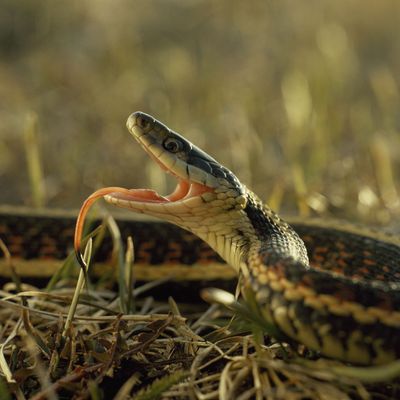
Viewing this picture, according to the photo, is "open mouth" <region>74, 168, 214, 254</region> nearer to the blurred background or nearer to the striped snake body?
the striped snake body

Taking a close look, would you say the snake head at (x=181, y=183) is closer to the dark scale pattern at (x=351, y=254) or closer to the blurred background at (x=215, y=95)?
the dark scale pattern at (x=351, y=254)

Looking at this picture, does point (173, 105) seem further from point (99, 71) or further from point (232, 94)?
point (99, 71)

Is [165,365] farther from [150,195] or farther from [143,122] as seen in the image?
[143,122]

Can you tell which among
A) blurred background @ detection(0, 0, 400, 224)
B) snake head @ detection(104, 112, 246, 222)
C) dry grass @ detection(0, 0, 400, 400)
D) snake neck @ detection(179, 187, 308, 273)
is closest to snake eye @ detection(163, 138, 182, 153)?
snake head @ detection(104, 112, 246, 222)

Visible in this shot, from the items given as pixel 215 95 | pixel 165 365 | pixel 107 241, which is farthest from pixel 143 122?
pixel 215 95

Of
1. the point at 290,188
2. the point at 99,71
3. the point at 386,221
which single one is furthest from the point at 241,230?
the point at 99,71

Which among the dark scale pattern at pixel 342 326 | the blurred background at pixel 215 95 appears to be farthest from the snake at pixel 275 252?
the blurred background at pixel 215 95

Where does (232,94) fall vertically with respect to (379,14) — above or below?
below
